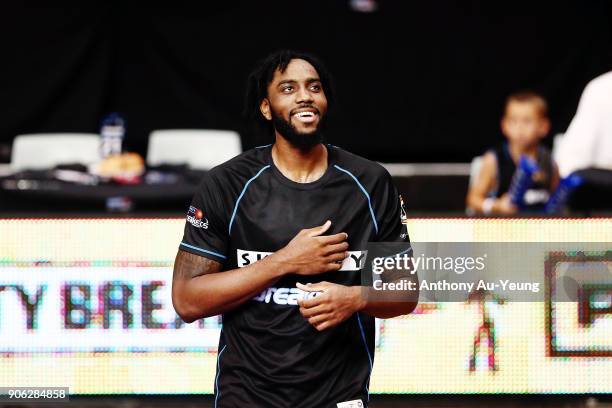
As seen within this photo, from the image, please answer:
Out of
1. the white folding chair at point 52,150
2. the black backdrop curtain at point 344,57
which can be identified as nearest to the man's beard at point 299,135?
the white folding chair at point 52,150

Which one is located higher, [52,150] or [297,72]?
[52,150]

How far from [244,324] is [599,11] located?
31.5 feet

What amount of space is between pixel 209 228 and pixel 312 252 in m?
0.37

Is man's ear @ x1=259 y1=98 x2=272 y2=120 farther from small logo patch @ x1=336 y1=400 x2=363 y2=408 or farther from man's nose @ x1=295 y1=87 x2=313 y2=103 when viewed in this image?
small logo patch @ x1=336 y1=400 x2=363 y2=408

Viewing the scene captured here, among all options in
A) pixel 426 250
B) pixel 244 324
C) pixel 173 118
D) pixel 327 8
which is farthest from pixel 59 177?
pixel 244 324

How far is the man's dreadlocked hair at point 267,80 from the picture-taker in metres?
3.54

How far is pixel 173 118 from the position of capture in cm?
1234

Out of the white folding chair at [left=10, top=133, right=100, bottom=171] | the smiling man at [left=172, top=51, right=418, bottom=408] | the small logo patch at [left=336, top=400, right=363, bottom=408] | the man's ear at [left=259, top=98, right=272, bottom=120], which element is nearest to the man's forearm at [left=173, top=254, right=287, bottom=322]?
the smiling man at [left=172, top=51, right=418, bottom=408]

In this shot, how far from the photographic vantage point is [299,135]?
3436 mm

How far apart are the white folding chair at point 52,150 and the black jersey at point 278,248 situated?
817 cm

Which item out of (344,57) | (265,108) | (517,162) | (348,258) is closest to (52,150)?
(344,57)

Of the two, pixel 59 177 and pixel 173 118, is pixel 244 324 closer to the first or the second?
pixel 59 177

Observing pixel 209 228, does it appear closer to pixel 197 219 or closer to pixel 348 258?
pixel 197 219

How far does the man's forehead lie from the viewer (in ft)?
11.4
